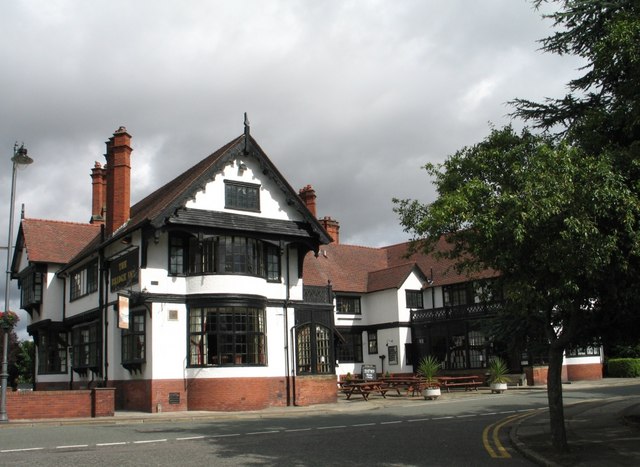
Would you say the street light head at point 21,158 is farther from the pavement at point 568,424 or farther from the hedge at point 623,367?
the hedge at point 623,367

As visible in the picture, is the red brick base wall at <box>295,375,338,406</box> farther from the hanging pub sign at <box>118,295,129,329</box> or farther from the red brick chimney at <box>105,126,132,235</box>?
the red brick chimney at <box>105,126,132,235</box>

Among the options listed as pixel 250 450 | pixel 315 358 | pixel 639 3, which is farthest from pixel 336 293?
pixel 639 3

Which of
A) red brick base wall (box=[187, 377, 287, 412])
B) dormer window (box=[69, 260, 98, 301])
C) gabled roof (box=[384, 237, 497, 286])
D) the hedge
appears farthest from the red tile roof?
dormer window (box=[69, 260, 98, 301])

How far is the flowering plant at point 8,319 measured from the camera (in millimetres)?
21156

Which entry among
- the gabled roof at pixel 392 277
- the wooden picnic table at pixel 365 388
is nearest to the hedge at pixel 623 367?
the gabled roof at pixel 392 277

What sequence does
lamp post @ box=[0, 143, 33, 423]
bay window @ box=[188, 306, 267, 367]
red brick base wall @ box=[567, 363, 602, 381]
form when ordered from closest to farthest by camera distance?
lamp post @ box=[0, 143, 33, 423], bay window @ box=[188, 306, 267, 367], red brick base wall @ box=[567, 363, 602, 381]

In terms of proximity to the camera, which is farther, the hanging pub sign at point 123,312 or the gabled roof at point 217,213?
the gabled roof at point 217,213

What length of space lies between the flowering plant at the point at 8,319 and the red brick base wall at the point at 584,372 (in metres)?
29.1

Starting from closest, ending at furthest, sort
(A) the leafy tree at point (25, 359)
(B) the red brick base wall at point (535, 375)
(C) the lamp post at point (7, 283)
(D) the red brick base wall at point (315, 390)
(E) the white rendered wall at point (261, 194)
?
1. (C) the lamp post at point (7, 283)
2. (E) the white rendered wall at point (261, 194)
3. (D) the red brick base wall at point (315, 390)
4. (B) the red brick base wall at point (535, 375)
5. (A) the leafy tree at point (25, 359)

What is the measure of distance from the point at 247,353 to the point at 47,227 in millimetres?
16180

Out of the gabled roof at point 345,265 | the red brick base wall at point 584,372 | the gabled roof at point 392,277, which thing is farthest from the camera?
the gabled roof at point 392,277

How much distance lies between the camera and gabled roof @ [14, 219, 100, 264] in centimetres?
3388

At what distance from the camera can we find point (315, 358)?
93.6 ft

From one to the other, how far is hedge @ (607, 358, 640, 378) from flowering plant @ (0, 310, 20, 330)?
33.1 m
